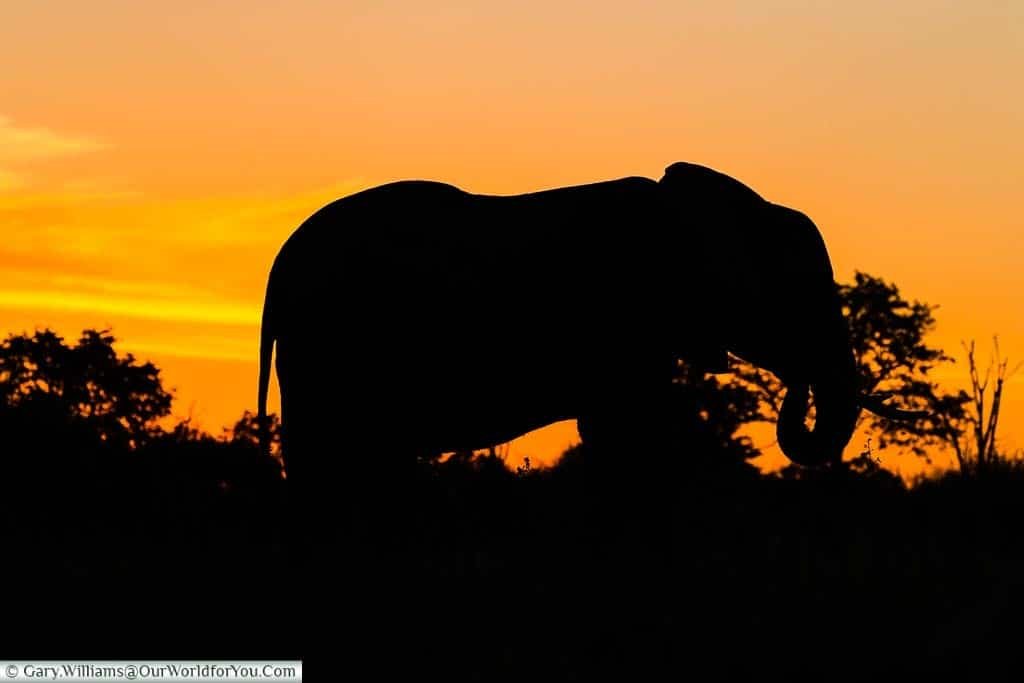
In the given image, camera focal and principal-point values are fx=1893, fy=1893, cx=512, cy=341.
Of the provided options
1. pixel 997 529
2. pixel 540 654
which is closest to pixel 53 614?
pixel 540 654

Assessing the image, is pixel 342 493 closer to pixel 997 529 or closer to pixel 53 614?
pixel 53 614

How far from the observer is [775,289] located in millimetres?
15195

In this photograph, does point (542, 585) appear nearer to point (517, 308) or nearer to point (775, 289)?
point (517, 308)

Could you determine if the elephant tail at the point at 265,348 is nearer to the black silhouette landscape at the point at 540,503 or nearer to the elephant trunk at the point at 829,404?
the black silhouette landscape at the point at 540,503

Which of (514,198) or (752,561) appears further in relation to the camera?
(514,198)

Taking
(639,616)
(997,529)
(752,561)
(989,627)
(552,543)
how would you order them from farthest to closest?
1. (997,529)
2. (552,543)
3. (752,561)
4. (639,616)
5. (989,627)

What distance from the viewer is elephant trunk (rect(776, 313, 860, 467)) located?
15.3 m

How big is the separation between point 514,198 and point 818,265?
2513 mm

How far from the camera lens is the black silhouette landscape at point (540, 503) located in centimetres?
1036

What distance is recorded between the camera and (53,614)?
1112cm

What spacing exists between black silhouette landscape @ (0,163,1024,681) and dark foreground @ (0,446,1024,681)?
0.10 feet

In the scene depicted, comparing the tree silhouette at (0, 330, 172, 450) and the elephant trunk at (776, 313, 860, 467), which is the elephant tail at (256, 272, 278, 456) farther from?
the tree silhouette at (0, 330, 172, 450)

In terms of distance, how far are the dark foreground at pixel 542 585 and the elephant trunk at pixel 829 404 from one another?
0.73 metres

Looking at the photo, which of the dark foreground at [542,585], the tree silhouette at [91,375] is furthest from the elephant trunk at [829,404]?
the tree silhouette at [91,375]
